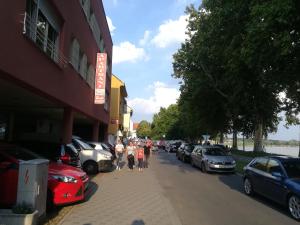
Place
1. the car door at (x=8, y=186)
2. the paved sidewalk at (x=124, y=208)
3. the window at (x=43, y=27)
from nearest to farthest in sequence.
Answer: the paved sidewalk at (x=124, y=208), the car door at (x=8, y=186), the window at (x=43, y=27)

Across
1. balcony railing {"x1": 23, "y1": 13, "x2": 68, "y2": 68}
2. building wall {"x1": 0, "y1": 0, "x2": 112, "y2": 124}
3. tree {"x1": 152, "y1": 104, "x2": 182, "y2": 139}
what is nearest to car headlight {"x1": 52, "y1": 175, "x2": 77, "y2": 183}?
building wall {"x1": 0, "y1": 0, "x2": 112, "y2": 124}

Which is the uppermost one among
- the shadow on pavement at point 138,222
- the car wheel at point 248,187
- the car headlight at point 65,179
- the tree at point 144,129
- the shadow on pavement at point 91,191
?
the tree at point 144,129

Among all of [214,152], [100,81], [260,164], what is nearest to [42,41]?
[260,164]

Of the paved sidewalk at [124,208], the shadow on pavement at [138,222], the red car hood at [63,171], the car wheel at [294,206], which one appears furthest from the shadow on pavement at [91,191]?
the car wheel at [294,206]

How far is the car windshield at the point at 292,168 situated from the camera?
1144 cm

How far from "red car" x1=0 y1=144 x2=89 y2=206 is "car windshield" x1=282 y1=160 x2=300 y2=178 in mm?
5331

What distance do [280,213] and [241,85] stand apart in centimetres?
1541

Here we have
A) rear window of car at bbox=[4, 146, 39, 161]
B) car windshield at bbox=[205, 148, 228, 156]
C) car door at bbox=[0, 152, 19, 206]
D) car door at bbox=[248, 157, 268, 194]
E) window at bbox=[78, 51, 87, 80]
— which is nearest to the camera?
car door at bbox=[0, 152, 19, 206]

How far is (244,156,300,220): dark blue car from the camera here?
10.6 metres

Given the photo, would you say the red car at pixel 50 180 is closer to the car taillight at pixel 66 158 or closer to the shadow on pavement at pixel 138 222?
the shadow on pavement at pixel 138 222

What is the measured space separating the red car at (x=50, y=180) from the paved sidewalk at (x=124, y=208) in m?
0.41

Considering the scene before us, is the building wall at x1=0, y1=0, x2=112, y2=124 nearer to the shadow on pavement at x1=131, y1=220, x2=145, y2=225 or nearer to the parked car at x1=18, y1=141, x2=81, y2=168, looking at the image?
the parked car at x1=18, y1=141, x2=81, y2=168

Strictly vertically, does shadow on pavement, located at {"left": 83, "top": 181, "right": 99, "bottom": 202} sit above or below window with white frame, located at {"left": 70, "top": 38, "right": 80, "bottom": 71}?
below

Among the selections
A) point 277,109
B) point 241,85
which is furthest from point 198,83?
point 241,85
